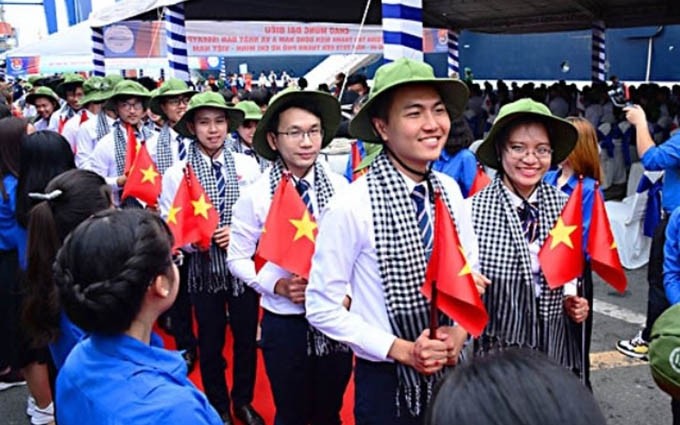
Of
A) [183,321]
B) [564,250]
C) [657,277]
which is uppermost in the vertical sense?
[564,250]

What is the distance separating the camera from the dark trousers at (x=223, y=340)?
3.50 m

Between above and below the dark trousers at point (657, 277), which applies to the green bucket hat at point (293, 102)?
above

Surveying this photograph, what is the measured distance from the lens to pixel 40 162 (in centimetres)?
305

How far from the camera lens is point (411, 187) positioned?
201 centimetres

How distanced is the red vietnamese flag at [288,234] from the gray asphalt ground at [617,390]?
2.00m

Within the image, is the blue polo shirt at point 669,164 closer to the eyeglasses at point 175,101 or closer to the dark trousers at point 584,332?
the dark trousers at point 584,332

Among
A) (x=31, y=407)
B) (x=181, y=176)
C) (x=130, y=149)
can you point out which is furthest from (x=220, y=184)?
(x=130, y=149)

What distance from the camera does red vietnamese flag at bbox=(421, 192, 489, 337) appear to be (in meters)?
1.88

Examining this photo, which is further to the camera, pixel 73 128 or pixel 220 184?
pixel 73 128

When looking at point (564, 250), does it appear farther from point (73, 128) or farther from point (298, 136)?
point (73, 128)

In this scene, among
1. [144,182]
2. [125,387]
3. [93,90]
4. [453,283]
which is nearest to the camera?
[125,387]

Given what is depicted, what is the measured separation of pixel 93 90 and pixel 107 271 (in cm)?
667

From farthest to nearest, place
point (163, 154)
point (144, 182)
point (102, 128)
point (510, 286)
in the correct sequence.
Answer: point (102, 128)
point (163, 154)
point (144, 182)
point (510, 286)

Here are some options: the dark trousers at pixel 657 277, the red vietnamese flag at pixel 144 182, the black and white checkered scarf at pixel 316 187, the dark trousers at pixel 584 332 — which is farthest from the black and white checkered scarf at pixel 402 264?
the red vietnamese flag at pixel 144 182
